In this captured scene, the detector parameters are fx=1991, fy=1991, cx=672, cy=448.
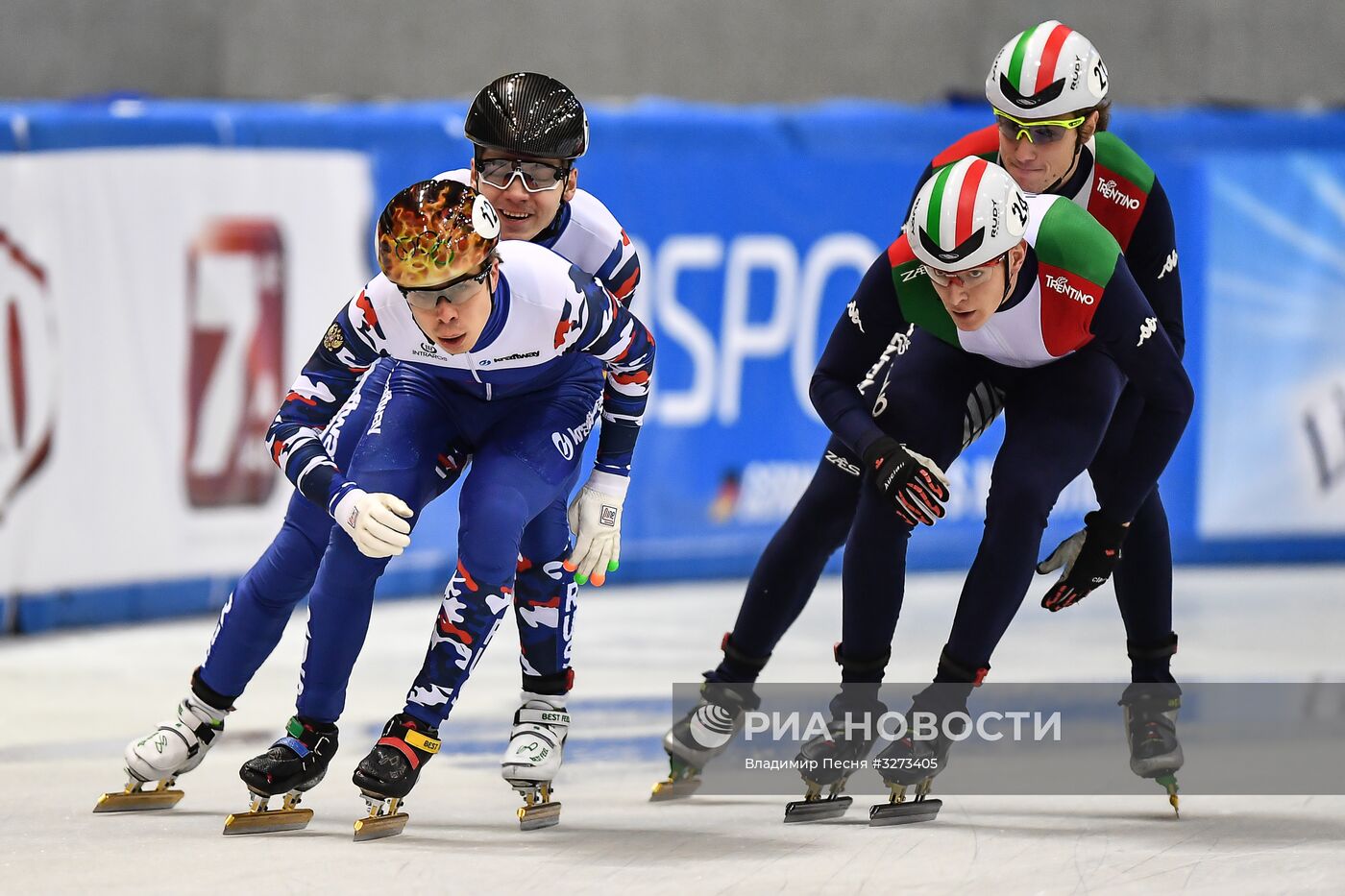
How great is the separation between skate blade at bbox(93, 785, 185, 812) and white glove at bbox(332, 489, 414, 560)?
971mm

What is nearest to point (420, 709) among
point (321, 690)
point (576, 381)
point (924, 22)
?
point (321, 690)

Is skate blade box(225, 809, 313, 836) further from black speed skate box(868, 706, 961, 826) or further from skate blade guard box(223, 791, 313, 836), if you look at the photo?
black speed skate box(868, 706, 961, 826)

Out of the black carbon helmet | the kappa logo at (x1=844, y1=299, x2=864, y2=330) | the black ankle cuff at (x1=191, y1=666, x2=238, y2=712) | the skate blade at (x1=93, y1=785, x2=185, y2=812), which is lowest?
the skate blade at (x1=93, y1=785, x2=185, y2=812)

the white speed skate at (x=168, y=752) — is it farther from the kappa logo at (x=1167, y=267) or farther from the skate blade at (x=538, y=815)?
the kappa logo at (x=1167, y=267)

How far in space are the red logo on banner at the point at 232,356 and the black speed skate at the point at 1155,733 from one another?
3.92 meters

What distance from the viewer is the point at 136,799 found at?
4.65 metres

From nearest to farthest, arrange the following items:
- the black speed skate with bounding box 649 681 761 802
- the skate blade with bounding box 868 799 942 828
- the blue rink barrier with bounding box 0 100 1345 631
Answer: the skate blade with bounding box 868 799 942 828 < the black speed skate with bounding box 649 681 761 802 < the blue rink barrier with bounding box 0 100 1345 631

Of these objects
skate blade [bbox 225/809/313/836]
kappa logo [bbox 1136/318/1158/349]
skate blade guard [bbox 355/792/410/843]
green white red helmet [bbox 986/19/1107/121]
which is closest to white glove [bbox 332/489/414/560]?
skate blade guard [bbox 355/792/410/843]

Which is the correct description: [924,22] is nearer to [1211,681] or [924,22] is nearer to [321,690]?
[1211,681]

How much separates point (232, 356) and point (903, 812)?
393 cm

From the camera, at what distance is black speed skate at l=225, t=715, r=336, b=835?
4289 millimetres

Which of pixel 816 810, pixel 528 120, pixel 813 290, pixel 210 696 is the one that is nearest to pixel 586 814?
pixel 816 810

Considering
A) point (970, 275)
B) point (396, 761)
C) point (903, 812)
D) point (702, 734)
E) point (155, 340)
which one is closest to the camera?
point (396, 761)

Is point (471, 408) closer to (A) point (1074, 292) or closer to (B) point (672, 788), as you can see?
(B) point (672, 788)
